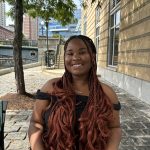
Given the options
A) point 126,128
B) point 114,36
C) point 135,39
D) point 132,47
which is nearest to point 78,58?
point 126,128

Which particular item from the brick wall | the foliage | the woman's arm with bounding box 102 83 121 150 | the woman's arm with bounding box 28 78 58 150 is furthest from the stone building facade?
the brick wall

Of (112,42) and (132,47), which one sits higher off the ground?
(112,42)

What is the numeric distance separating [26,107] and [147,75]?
138 inches

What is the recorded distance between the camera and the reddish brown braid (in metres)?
2.03

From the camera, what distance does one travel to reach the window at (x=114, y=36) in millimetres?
13086

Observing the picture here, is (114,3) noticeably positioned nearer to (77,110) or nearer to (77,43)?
(77,43)

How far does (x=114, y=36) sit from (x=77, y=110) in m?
12.1

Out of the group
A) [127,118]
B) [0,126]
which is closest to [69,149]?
[0,126]

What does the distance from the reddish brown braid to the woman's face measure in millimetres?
188

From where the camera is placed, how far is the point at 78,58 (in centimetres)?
221

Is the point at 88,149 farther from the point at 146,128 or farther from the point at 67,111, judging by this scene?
the point at 146,128

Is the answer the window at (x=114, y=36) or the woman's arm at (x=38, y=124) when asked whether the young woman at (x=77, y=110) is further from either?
the window at (x=114, y=36)

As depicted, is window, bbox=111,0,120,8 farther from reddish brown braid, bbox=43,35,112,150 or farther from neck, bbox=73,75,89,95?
reddish brown braid, bbox=43,35,112,150

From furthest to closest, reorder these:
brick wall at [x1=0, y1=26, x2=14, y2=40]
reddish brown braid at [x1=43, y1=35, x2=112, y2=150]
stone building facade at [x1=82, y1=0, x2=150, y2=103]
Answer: brick wall at [x1=0, y1=26, x2=14, y2=40]
stone building facade at [x1=82, y1=0, x2=150, y2=103]
reddish brown braid at [x1=43, y1=35, x2=112, y2=150]
